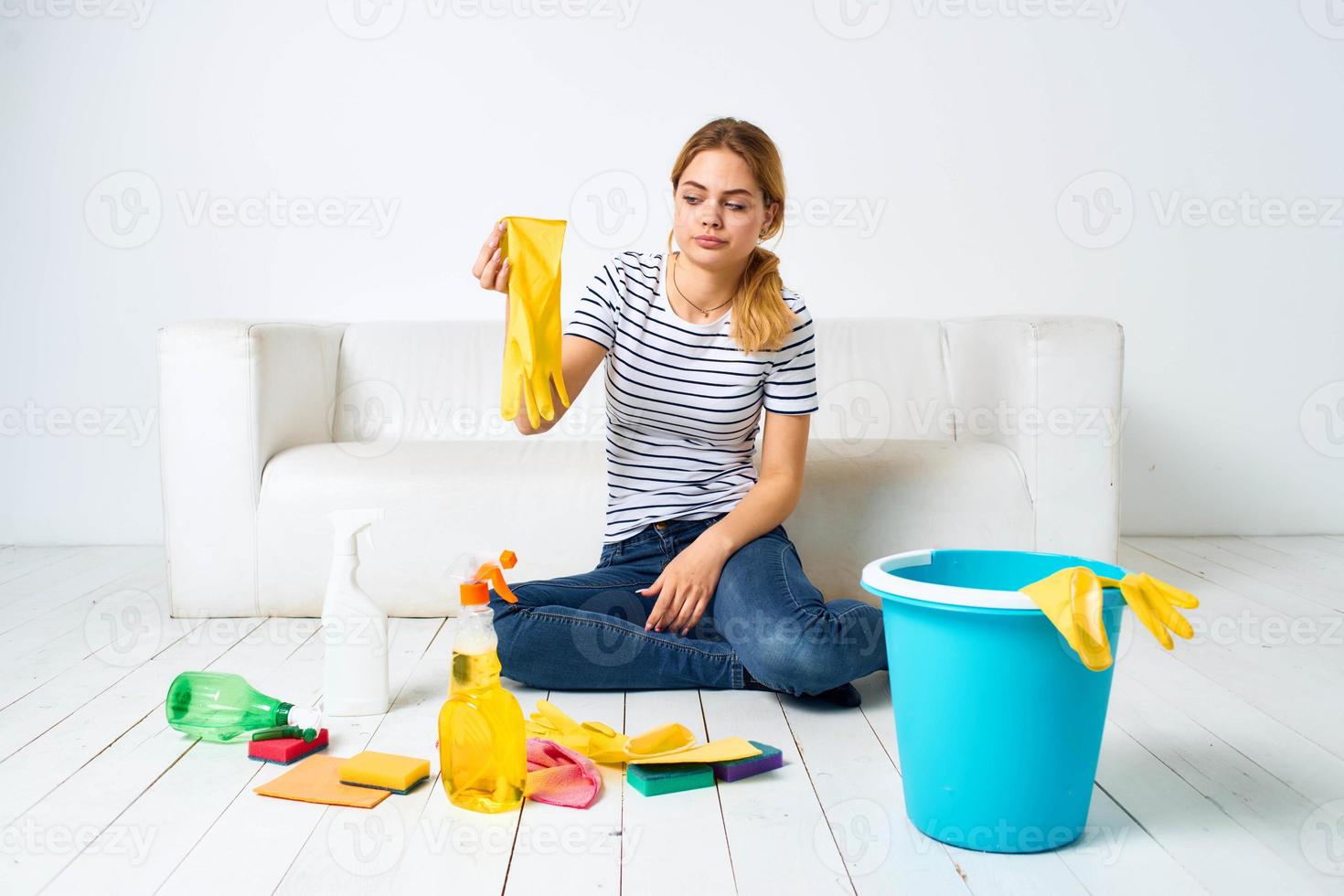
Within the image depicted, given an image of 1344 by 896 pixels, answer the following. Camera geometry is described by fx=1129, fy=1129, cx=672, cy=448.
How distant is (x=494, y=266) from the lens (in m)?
1.36

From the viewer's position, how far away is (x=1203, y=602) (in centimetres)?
216

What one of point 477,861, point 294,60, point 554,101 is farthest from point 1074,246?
point 477,861

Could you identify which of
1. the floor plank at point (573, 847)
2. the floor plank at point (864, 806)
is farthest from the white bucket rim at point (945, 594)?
the floor plank at point (573, 847)

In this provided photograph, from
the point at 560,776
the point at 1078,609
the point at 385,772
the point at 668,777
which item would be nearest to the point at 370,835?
the point at 385,772

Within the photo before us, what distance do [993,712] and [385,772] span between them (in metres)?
0.65

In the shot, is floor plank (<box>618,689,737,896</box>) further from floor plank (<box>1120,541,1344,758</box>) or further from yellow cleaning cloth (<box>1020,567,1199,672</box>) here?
floor plank (<box>1120,541,1344,758</box>)

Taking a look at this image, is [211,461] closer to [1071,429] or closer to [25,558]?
[25,558]

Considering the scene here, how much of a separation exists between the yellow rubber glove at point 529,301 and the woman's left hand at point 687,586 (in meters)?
0.32

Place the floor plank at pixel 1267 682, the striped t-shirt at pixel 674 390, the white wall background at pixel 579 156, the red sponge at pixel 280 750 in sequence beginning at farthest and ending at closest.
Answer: the white wall background at pixel 579 156 < the striped t-shirt at pixel 674 390 < the floor plank at pixel 1267 682 < the red sponge at pixel 280 750

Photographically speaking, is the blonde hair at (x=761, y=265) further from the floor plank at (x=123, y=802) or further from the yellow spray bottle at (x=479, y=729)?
the floor plank at (x=123, y=802)

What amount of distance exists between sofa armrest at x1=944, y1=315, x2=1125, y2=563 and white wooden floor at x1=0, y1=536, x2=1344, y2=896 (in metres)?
0.28

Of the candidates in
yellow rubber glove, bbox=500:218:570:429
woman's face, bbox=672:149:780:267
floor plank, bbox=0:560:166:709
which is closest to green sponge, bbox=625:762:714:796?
yellow rubber glove, bbox=500:218:570:429

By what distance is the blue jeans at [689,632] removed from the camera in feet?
4.90

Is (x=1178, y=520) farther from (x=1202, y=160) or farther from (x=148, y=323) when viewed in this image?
(x=148, y=323)
